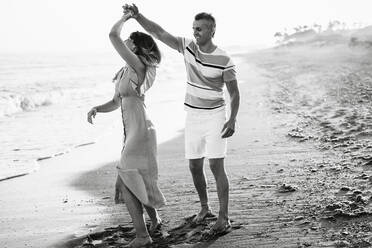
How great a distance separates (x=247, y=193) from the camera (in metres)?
5.22

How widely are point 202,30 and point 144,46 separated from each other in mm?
475

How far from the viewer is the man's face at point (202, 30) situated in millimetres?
4070

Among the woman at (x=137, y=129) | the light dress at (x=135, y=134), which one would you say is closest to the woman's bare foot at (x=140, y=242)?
the woman at (x=137, y=129)

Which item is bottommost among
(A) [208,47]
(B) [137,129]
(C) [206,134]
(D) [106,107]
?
(C) [206,134]

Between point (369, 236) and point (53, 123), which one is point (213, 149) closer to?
point (369, 236)

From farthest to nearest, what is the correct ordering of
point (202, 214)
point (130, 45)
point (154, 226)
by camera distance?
point (202, 214), point (154, 226), point (130, 45)

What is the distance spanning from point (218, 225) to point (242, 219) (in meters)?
0.38

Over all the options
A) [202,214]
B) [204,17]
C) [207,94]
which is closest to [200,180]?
[202,214]

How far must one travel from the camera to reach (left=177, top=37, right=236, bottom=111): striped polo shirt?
4.06 m

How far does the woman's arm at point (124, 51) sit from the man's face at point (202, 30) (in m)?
0.51

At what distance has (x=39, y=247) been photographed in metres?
4.09

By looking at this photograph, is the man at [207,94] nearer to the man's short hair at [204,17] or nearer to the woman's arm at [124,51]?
the man's short hair at [204,17]

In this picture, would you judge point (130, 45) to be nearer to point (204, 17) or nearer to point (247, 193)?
point (204, 17)

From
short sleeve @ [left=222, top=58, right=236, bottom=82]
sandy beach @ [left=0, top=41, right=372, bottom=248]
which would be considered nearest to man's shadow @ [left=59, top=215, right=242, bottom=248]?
sandy beach @ [left=0, top=41, right=372, bottom=248]
